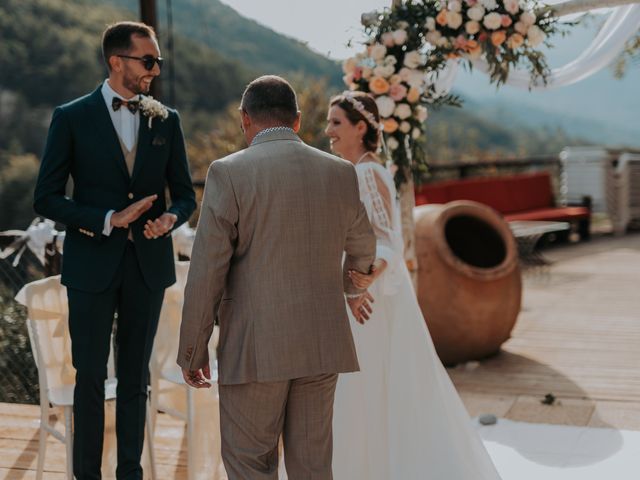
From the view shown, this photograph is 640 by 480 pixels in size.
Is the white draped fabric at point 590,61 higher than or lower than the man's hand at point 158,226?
higher

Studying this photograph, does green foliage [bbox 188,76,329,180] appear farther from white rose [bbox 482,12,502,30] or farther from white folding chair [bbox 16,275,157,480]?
white folding chair [bbox 16,275,157,480]

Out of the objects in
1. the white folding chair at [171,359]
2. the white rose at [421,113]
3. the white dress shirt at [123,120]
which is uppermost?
the white dress shirt at [123,120]

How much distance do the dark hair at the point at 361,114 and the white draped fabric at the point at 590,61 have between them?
1.51 metres

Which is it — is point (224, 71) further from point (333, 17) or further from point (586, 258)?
point (333, 17)

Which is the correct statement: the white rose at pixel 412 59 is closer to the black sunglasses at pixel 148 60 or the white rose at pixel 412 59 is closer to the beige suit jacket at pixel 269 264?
the black sunglasses at pixel 148 60

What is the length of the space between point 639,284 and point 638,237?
4.77 m

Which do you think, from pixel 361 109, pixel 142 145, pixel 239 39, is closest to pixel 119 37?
pixel 142 145

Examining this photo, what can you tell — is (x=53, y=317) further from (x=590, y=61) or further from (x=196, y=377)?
(x=590, y=61)

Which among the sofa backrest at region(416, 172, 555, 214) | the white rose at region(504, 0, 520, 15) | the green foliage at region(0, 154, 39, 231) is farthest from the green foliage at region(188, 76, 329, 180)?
the green foliage at region(0, 154, 39, 231)

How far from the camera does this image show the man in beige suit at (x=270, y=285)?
2625mm

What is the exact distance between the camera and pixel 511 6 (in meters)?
5.07

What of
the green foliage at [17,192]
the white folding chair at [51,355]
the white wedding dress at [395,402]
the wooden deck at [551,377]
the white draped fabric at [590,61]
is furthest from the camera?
the green foliage at [17,192]

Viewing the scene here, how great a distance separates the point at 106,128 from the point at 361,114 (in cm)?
110

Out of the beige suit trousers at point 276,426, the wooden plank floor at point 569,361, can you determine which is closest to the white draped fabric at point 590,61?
the wooden plank floor at point 569,361
